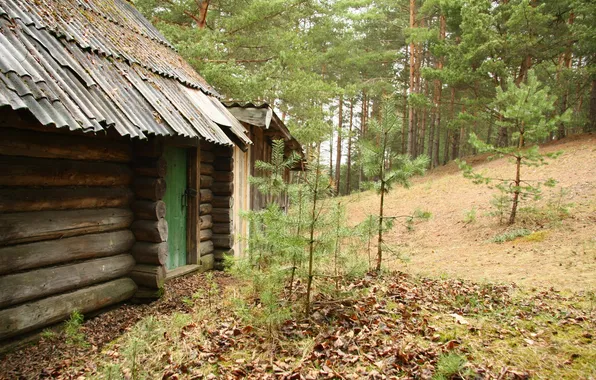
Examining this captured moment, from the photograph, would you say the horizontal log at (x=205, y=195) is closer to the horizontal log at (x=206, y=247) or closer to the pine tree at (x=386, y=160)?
the horizontal log at (x=206, y=247)

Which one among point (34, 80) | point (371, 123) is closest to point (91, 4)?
point (34, 80)

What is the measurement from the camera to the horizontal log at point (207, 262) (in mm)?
7520

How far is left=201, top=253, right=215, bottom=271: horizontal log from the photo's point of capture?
752 centimetres

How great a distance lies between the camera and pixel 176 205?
23.3 ft

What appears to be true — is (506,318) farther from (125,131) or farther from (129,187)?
(129,187)

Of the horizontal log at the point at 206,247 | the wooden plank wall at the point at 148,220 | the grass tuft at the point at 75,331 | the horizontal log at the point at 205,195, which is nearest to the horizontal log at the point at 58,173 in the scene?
the wooden plank wall at the point at 148,220

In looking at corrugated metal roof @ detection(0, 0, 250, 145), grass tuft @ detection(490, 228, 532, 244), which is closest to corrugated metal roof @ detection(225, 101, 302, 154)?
corrugated metal roof @ detection(0, 0, 250, 145)

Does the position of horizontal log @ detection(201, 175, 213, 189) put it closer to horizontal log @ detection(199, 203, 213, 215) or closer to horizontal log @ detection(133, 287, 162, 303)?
horizontal log @ detection(199, 203, 213, 215)

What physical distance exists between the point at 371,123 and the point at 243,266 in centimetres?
277

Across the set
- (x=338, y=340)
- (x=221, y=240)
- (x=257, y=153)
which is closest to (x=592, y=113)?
(x=257, y=153)

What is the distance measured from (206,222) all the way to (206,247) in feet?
1.78

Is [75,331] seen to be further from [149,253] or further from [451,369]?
[451,369]

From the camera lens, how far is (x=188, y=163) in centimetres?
734

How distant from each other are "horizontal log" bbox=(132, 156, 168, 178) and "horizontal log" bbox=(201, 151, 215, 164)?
192cm
